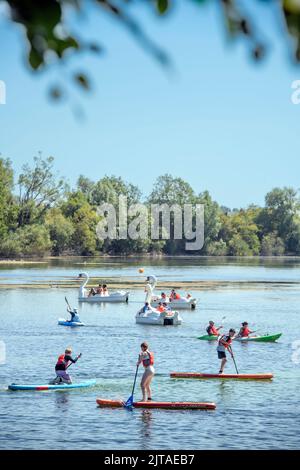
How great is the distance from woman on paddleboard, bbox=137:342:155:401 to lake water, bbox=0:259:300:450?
3.25ft

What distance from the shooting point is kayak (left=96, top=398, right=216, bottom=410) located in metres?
25.4

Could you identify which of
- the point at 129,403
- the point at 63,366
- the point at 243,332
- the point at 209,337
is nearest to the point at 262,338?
the point at 243,332

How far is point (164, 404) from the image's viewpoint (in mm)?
25609

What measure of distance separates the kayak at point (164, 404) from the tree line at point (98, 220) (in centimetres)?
10327

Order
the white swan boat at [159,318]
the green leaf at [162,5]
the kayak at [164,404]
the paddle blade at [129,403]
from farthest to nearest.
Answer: the white swan boat at [159,318], the paddle blade at [129,403], the kayak at [164,404], the green leaf at [162,5]

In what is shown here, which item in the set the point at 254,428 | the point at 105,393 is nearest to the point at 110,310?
the point at 105,393

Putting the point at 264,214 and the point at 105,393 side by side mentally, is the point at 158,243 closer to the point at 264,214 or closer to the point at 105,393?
the point at 264,214

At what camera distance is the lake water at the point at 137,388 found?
72.8 feet

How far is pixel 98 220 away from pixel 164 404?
128471 millimetres

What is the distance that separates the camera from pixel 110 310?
59188mm

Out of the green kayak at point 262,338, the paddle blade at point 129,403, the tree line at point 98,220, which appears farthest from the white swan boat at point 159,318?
the tree line at point 98,220

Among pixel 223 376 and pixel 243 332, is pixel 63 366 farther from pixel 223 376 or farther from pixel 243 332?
pixel 243 332

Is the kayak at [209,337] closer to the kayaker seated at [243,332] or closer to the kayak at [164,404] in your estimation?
the kayaker seated at [243,332]

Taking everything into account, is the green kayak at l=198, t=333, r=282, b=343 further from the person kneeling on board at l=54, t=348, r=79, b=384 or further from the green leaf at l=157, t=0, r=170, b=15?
the green leaf at l=157, t=0, r=170, b=15
